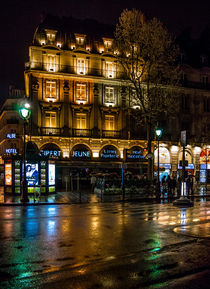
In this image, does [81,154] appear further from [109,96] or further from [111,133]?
[109,96]

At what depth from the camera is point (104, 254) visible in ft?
22.8

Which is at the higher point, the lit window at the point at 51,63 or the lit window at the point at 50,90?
the lit window at the point at 51,63

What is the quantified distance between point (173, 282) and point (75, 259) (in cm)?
228

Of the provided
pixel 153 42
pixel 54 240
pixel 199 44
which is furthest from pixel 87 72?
pixel 54 240

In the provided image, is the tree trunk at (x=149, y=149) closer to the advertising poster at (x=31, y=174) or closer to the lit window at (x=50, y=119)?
the advertising poster at (x=31, y=174)

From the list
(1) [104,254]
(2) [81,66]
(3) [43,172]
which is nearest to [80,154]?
(2) [81,66]

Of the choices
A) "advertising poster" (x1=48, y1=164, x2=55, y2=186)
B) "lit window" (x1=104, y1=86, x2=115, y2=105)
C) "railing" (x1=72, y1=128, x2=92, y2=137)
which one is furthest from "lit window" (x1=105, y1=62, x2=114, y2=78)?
"advertising poster" (x1=48, y1=164, x2=55, y2=186)

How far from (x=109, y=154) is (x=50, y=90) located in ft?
32.2

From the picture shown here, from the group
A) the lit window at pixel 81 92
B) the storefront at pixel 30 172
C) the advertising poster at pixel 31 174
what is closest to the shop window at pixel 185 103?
the lit window at pixel 81 92

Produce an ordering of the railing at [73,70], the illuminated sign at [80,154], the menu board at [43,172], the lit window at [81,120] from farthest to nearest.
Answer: the lit window at [81,120] → the illuminated sign at [80,154] → the railing at [73,70] → the menu board at [43,172]

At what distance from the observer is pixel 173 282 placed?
5242 millimetres

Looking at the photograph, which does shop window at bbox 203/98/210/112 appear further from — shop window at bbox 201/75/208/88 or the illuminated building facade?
the illuminated building facade

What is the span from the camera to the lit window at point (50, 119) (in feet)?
108

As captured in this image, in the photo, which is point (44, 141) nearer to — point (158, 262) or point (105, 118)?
point (105, 118)
